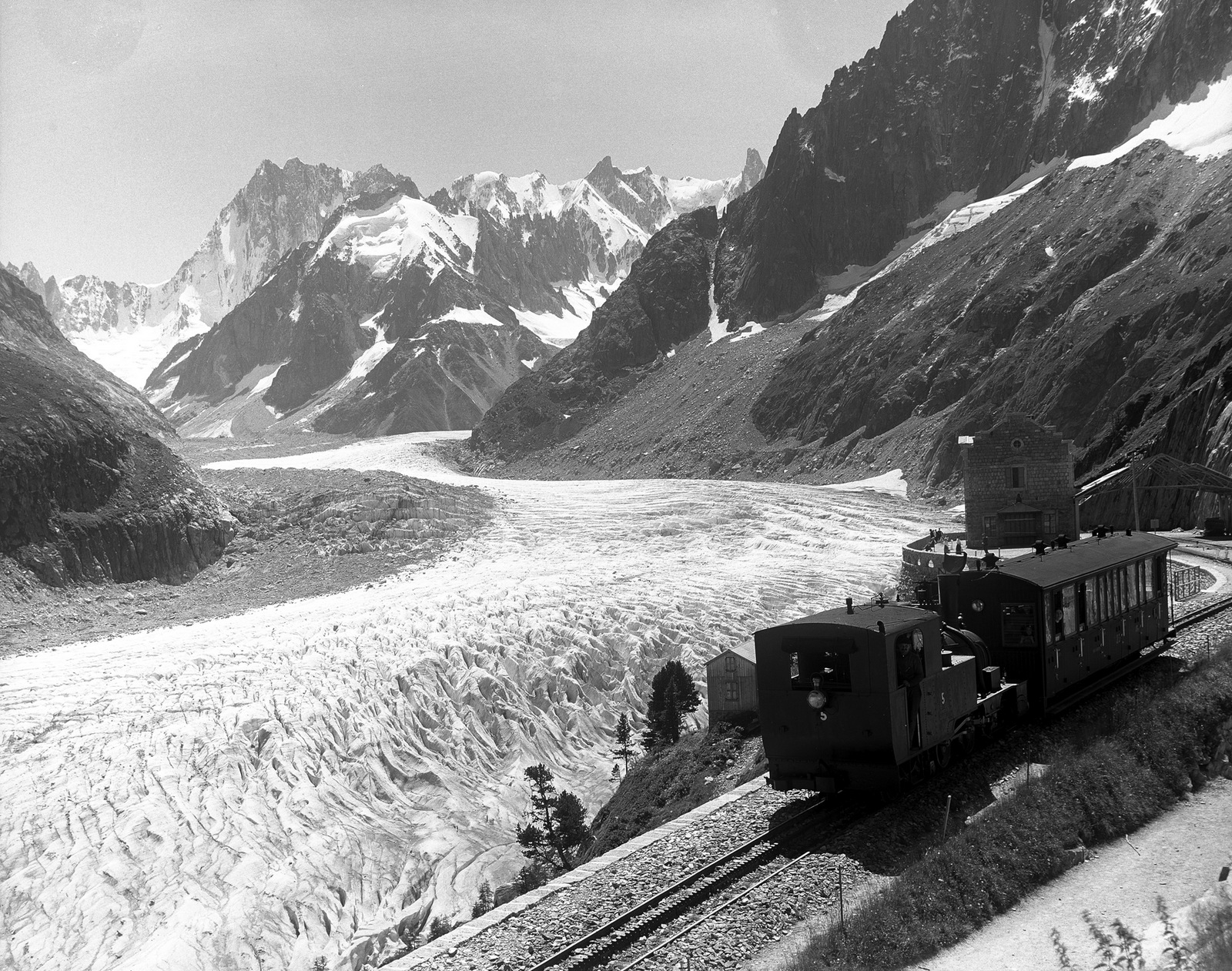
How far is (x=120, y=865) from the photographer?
26.1 metres

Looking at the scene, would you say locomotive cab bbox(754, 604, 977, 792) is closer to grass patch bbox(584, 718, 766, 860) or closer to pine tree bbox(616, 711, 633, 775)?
grass patch bbox(584, 718, 766, 860)

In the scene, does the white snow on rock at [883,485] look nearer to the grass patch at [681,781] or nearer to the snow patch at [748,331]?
the snow patch at [748,331]

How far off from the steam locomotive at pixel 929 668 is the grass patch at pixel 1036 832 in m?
1.37

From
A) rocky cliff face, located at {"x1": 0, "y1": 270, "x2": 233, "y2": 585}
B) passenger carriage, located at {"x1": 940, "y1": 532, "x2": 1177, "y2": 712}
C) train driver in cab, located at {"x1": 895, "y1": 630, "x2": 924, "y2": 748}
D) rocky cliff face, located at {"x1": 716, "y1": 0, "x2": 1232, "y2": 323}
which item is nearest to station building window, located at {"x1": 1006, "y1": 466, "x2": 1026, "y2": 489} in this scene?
passenger carriage, located at {"x1": 940, "y1": 532, "x2": 1177, "y2": 712}

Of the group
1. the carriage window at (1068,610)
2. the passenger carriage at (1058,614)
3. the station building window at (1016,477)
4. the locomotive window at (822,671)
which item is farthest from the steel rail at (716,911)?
the station building window at (1016,477)

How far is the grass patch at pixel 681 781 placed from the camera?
22656 mm

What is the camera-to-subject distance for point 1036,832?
48.1 feet

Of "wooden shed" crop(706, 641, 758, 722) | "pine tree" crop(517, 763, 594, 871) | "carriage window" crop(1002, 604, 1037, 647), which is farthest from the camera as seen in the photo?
"wooden shed" crop(706, 641, 758, 722)

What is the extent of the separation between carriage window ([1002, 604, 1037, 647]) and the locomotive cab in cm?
316

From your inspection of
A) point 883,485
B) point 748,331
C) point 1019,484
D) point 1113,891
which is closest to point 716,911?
point 1113,891

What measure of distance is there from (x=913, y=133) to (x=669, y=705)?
520 feet

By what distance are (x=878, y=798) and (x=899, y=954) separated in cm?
424

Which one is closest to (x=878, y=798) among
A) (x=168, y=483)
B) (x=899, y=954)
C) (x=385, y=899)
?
(x=899, y=954)

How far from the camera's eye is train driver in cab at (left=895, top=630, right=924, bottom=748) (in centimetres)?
1586
